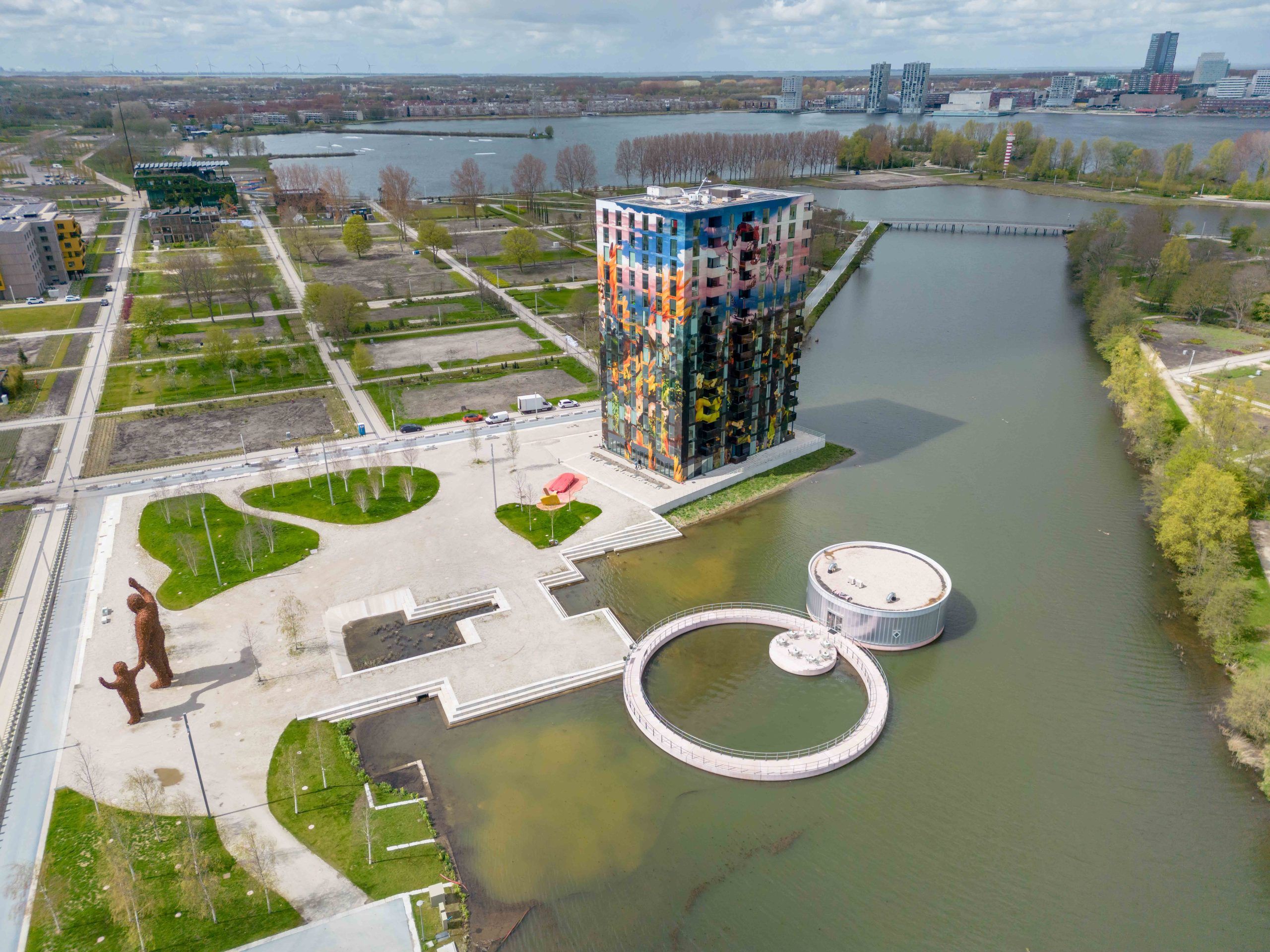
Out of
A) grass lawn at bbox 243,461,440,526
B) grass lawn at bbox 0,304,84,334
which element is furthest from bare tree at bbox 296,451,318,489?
grass lawn at bbox 0,304,84,334

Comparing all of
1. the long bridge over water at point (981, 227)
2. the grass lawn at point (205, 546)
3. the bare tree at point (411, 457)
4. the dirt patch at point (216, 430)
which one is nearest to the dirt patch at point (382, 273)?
the dirt patch at point (216, 430)

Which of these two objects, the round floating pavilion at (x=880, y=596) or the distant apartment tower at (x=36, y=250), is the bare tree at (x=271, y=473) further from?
the distant apartment tower at (x=36, y=250)

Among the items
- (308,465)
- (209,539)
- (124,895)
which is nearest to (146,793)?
(124,895)

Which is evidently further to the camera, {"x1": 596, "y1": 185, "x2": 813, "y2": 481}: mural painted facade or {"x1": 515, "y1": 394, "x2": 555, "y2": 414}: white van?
{"x1": 515, "y1": 394, "x2": 555, "y2": 414}: white van

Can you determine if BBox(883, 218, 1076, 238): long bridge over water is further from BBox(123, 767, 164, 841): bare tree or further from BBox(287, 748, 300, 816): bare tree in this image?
BBox(123, 767, 164, 841): bare tree

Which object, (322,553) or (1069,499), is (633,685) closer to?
(322,553)

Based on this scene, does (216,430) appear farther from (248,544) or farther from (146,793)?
(146,793)
